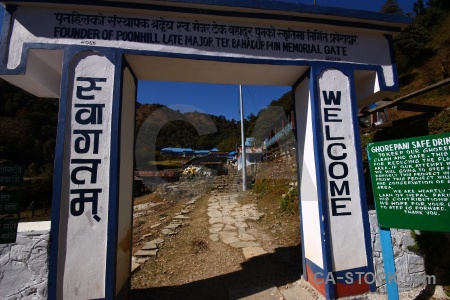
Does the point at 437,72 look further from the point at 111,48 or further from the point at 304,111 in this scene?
the point at 111,48

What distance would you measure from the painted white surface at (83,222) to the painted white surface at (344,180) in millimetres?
2747

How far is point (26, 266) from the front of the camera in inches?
101

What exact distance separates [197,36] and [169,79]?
2.88 ft

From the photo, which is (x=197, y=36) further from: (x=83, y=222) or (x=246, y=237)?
(x=246, y=237)

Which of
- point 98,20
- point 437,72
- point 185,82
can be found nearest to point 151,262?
point 185,82

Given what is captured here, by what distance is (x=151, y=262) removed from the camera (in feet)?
15.1

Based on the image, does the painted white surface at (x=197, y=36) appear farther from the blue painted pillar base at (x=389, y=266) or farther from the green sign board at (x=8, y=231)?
the blue painted pillar base at (x=389, y=266)

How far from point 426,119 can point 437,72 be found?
18.4 meters

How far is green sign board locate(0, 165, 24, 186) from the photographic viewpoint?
2256 mm

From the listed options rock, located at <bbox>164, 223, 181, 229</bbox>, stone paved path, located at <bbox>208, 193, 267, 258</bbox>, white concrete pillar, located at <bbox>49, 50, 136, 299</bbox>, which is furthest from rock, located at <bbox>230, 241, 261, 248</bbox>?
white concrete pillar, located at <bbox>49, 50, 136, 299</bbox>

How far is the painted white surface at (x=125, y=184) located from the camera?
298 cm

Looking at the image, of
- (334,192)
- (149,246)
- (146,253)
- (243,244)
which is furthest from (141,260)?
(334,192)

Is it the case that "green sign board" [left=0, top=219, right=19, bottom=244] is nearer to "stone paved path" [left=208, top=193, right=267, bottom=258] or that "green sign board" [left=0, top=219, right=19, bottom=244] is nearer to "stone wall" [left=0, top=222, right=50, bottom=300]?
"stone wall" [left=0, top=222, right=50, bottom=300]

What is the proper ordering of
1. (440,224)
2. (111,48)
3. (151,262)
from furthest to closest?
(151,262) < (111,48) < (440,224)
